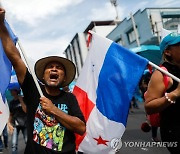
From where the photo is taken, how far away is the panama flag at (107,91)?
318cm

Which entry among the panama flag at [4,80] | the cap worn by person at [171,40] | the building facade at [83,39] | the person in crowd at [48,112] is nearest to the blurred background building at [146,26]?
the building facade at [83,39]

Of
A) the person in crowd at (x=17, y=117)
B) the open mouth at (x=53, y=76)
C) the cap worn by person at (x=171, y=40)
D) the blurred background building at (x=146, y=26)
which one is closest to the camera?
the cap worn by person at (x=171, y=40)

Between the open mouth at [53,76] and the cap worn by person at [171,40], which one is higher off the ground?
the cap worn by person at [171,40]

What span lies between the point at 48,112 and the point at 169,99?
34.3 inches

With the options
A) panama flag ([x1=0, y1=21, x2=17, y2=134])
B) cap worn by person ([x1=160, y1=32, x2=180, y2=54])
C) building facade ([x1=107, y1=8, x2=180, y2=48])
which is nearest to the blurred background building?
building facade ([x1=107, y1=8, x2=180, y2=48])

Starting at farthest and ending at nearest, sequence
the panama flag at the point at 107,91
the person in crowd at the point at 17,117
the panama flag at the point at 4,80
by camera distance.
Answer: the person in crowd at the point at 17,117 < the panama flag at the point at 107,91 < the panama flag at the point at 4,80

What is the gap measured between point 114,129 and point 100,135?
0.19 meters

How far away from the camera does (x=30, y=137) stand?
2355mm

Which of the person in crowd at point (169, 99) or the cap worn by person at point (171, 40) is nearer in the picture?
the person in crowd at point (169, 99)

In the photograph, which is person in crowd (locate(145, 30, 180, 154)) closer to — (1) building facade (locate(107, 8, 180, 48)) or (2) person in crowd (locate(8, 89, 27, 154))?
(2) person in crowd (locate(8, 89, 27, 154))

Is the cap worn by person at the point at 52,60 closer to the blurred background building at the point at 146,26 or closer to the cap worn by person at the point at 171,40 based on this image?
the cap worn by person at the point at 171,40

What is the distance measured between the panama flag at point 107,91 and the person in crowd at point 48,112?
2.85 ft

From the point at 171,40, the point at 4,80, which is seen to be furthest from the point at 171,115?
the point at 4,80

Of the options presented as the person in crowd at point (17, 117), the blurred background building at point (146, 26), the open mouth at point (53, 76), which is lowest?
the person in crowd at point (17, 117)
